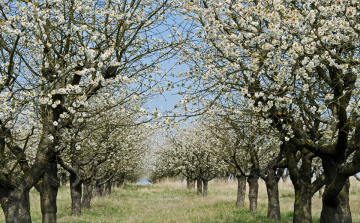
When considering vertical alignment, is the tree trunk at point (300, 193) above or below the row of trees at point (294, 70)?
below

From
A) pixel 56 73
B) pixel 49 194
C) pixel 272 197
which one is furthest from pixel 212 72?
pixel 272 197

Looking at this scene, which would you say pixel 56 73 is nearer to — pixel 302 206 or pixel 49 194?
pixel 49 194

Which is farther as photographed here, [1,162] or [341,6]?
[1,162]

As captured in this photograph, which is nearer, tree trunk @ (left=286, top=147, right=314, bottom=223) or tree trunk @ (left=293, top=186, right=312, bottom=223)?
tree trunk @ (left=286, top=147, right=314, bottom=223)

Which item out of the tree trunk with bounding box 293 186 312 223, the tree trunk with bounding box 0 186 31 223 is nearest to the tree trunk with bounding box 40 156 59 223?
the tree trunk with bounding box 0 186 31 223

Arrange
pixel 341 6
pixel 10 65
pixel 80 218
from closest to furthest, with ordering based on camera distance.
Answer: pixel 341 6 < pixel 10 65 < pixel 80 218

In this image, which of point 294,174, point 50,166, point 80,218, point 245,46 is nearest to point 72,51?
point 50,166

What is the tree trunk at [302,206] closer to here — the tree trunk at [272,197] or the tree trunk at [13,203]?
the tree trunk at [272,197]

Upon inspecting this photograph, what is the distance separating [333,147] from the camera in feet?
31.5

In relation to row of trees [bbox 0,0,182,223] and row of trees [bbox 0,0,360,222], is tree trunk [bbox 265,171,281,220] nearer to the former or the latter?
row of trees [bbox 0,0,360,222]

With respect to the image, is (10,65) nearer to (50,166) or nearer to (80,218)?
(50,166)

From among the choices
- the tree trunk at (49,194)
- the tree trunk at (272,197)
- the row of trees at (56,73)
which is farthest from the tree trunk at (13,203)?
the tree trunk at (272,197)

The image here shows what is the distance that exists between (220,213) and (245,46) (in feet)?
46.5

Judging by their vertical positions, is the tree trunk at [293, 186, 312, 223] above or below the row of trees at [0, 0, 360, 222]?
below
